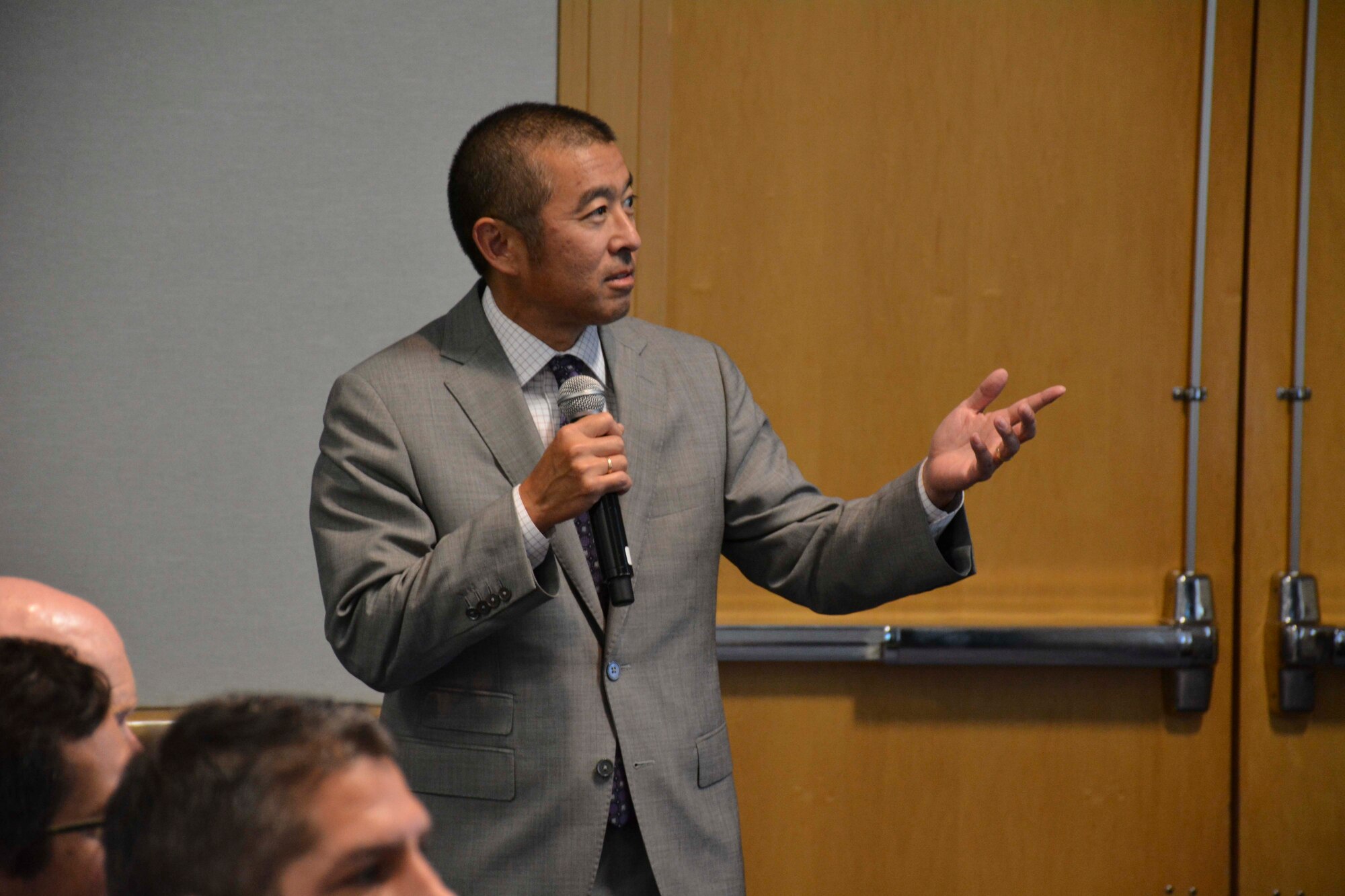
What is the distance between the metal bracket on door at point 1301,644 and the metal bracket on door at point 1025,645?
147mm

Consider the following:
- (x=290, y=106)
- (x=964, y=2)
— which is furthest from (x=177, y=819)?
(x=964, y=2)

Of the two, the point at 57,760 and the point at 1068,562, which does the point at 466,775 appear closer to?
the point at 57,760

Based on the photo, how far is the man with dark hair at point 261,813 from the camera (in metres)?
0.64

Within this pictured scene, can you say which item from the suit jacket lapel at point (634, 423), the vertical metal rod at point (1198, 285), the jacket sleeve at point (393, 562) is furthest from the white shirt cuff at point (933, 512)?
the vertical metal rod at point (1198, 285)

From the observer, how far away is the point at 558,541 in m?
1.58

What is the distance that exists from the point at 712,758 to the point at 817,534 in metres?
0.32

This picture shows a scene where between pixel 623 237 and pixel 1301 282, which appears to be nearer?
pixel 623 237

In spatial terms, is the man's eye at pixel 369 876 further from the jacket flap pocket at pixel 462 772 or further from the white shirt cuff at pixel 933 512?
the white shirt cuff at pixel 933 512

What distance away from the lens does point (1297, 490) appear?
2.68m

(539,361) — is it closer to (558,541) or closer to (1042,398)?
(558,541)

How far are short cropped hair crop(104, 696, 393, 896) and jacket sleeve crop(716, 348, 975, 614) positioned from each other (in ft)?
3.34

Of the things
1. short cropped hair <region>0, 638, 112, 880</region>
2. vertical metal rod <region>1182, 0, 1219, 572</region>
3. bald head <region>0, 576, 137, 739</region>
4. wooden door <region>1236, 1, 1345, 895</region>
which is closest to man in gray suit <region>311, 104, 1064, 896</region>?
bald head <region>0, 576, 137, 739</region>

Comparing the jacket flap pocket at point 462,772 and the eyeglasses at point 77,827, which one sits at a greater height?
the eyeglasses at point 77,827

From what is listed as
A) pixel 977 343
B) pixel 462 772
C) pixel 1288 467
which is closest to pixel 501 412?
pixel 462 772
